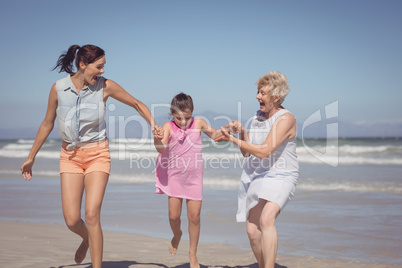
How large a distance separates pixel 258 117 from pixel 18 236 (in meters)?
4.32

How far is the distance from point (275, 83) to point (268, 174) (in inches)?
33.7

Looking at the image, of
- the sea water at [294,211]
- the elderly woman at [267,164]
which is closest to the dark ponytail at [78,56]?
the elderly woman at [267,164]

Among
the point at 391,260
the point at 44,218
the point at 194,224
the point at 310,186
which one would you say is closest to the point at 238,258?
the point at 194,224

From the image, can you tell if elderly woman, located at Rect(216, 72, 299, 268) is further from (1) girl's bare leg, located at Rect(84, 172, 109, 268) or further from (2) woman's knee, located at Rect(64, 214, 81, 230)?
(2) woman's knee, located at Rect(64, 214, 81, 230)

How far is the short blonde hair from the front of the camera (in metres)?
4.34

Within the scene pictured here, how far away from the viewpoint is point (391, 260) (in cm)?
567

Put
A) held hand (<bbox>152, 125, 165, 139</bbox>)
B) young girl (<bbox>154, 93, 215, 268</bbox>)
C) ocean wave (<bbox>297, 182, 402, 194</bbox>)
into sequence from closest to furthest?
held hand (<bbox>152, 125, 165, 139</bbox>)
young girl (<bbox>154, 93, 215, 268</bbox>)
ocean wave (<bbox>297, 182, 402, 194</bbox>)

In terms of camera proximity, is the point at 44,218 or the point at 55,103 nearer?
the point at 55,103

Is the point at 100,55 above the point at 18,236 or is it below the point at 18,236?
above

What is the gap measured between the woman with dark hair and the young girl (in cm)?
92

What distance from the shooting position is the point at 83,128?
4.38m

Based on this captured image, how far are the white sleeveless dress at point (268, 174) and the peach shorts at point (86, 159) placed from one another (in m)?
1.39

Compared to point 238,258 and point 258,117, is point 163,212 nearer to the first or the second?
point 238,258

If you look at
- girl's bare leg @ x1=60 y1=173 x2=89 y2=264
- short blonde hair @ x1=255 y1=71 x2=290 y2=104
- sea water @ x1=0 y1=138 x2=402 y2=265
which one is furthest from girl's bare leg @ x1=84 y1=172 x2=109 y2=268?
sea water @ x1=0 y1=138 x2=402 y2=265
